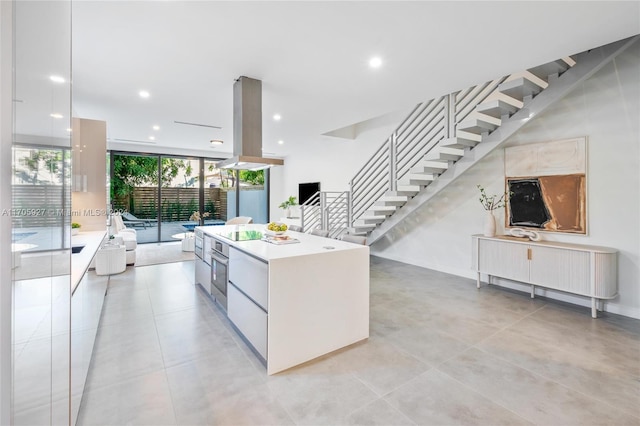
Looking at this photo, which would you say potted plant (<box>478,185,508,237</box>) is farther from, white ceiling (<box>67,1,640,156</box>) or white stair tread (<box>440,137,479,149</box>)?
white ceiling (<box>67,1,640,156</box>)

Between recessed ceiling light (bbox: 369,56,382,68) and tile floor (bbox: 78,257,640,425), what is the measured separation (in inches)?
108

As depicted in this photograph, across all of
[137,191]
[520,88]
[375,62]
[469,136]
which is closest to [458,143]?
[469,136]

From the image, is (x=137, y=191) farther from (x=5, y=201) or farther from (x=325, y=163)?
(x=5, y=201)

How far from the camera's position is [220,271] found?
133 inches

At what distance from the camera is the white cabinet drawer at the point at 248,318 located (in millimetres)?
2344

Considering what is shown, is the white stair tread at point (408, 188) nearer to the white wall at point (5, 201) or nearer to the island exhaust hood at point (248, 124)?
the island exhaust hood at point (248, 124)

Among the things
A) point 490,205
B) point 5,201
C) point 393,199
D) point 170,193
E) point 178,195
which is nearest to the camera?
point 5,201

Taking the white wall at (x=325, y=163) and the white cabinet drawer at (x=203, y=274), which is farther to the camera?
the white wall at (x=325, y=163)

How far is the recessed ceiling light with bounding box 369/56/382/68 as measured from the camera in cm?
297

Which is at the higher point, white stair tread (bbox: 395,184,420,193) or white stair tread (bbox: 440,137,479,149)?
white stair tread (bbox: 440,137,479,149)

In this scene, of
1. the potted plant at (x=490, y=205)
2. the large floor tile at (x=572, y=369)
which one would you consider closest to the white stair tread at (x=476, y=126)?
the potted plant at (x=490, y=205)

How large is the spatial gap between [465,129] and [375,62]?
68.9 inches

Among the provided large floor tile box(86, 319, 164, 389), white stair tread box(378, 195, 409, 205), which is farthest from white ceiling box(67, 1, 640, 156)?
large floor tile box(86, 319, 164, 389)

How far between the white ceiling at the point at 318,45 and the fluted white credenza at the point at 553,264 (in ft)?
6.99
